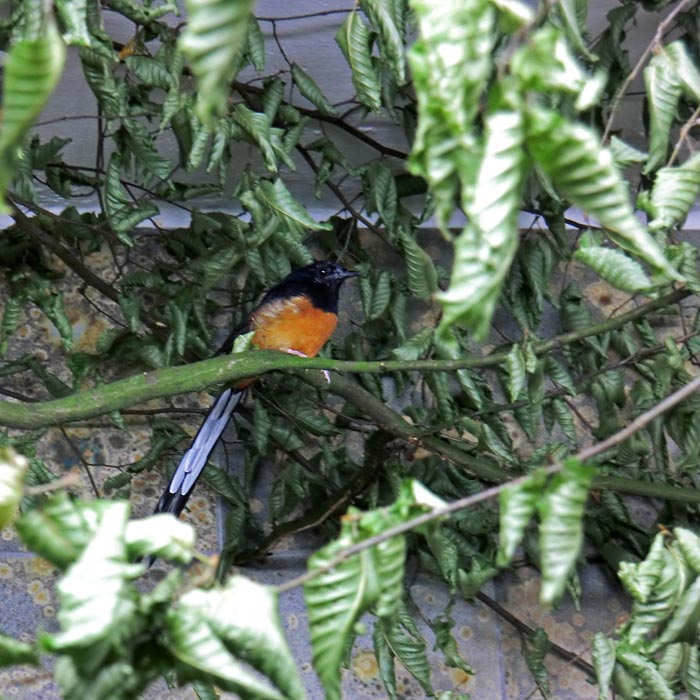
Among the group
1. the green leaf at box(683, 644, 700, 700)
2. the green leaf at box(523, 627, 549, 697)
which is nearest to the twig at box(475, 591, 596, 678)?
the green leaf at box(523, 627, 549, 697)

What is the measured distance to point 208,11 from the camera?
0.76 meters

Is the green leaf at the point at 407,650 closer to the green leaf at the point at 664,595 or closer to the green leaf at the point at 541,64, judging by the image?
the green leaf at the point at 664,595

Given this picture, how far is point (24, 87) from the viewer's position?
759 mm

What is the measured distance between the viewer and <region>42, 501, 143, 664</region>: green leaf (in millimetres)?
834

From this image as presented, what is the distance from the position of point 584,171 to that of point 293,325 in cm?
238

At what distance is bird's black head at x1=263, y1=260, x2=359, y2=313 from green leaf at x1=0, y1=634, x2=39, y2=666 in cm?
A: 219

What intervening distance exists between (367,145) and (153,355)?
33.4 inches

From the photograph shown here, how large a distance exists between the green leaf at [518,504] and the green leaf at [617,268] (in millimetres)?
419

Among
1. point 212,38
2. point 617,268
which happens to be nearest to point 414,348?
point 617,268

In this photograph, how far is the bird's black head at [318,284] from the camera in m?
3.14

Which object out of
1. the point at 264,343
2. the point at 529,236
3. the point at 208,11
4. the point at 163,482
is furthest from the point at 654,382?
the point at 208,11

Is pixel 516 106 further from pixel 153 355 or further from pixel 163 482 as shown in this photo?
pixel 163 482

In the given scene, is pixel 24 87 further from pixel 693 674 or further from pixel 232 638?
pixel 693 674

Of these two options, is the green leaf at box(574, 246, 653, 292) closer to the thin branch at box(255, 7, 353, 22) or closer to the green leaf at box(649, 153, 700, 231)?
the green leaf at box(649, 153, 700, 231)
